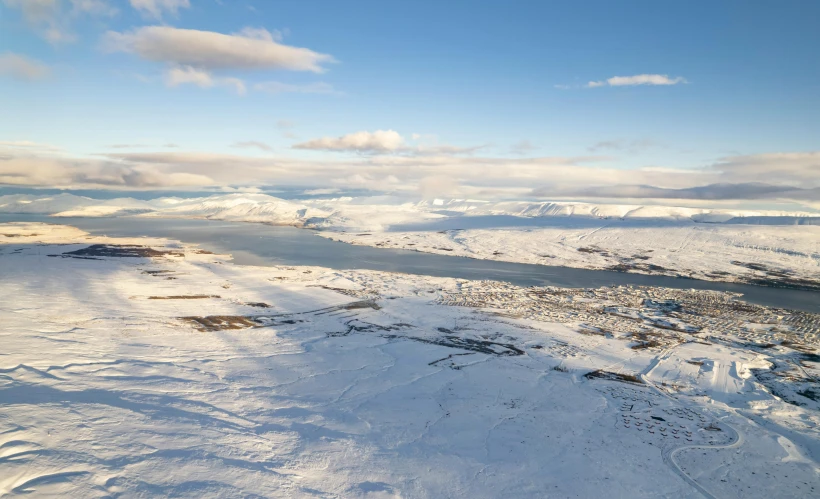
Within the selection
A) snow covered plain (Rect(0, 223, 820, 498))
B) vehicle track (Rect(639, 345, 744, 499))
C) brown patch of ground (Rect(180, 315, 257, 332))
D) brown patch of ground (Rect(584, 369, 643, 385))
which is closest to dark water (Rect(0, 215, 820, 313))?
snow covered plain (Rect(0, 223, 820, 498))

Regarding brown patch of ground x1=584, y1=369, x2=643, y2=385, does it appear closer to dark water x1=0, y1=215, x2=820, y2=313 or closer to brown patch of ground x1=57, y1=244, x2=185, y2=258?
dark water x1=0, y1=215, x2=820, y2=313

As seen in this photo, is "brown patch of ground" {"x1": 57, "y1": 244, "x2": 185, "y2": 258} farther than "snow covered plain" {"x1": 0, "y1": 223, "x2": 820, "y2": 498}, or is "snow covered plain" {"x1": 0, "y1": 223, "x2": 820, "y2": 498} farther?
"brown patch of ground" {"x1": 57, "y1": 244, "x2": 185, "y2": 258}

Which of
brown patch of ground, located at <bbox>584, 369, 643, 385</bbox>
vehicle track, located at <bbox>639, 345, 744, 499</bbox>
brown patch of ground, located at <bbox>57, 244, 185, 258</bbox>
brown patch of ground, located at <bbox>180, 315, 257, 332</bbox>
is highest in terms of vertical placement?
brown patch of ground, located at <bbox>57, 244, 185, 258</bbox>

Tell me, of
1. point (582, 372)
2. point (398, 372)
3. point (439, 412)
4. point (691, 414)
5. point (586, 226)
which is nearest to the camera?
point (439, 412)

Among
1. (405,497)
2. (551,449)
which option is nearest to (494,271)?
(551,449)

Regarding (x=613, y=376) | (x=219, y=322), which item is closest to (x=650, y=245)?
(x=613, y=376)

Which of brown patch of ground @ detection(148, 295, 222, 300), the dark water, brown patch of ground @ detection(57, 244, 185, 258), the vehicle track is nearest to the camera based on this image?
the vehicle track

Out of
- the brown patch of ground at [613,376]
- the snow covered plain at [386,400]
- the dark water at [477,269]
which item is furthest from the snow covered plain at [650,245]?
the brown patch of ground at [613,376]

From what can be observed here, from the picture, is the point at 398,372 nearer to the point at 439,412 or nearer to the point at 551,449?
the point at 439,412
